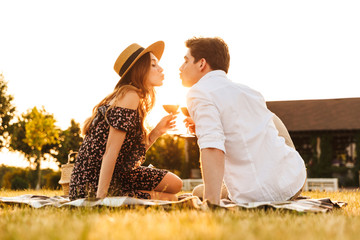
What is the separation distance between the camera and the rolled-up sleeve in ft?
11.4

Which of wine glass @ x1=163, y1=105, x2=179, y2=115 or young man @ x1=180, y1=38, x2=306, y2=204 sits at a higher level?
wine glass @ x1=163, y1=105, x2=179, y2=115

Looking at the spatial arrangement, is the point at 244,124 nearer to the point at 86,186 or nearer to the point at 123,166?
the point at 123,166

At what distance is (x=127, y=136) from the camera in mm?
4594

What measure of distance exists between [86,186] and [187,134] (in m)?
1.26

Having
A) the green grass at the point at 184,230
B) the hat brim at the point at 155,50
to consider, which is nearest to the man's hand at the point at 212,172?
the green grass at the point at 184,230

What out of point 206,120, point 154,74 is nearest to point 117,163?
point 154,74

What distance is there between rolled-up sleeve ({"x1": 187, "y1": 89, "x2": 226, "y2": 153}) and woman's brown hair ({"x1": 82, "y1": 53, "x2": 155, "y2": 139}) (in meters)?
1.07

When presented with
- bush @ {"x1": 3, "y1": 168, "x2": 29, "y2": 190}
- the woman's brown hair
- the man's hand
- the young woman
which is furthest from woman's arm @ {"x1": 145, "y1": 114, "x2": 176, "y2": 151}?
bush @ {"x1": 3, "y1": 168, "x2": 29, "y2": 190}

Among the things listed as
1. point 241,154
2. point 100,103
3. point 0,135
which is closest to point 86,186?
point 100,103

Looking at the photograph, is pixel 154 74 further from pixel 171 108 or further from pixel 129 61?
pixel 171 108

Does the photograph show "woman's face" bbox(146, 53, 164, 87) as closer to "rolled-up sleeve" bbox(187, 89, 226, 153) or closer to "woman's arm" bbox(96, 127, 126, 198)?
"woman's arm" bbox(96, 127, 126, 198)

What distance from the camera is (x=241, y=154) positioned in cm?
375

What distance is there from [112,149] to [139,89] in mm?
806

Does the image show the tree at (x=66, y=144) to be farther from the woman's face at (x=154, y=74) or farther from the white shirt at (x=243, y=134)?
the white shirt at (x=243, y=134)
